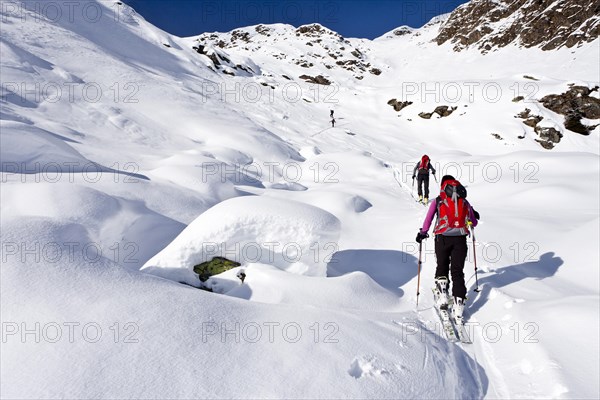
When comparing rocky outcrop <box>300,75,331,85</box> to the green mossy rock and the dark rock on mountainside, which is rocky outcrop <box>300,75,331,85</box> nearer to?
the dark rock on mountainside

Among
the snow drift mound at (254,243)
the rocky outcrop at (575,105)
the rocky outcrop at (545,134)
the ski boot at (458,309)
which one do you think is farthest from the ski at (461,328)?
the rocky outcrop at (575,105)

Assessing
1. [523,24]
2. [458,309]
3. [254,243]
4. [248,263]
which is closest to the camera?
[458,309]

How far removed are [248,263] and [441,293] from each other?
3114 millimetres

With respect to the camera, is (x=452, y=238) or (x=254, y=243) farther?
(x=254, y=243)

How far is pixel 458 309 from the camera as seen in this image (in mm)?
4617

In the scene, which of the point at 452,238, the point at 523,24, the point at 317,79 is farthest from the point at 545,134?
the point at 523,24

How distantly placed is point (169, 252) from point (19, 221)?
237cm

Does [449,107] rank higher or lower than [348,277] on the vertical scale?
higher

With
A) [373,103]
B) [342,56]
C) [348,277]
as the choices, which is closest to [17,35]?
[348,277]

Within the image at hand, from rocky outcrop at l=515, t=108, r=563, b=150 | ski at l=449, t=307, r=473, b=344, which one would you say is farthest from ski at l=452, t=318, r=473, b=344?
rocky outcrop at l=515, t=108, r=563, b=150

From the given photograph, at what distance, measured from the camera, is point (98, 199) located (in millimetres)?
7055

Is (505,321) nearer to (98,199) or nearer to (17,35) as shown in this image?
(98,199)

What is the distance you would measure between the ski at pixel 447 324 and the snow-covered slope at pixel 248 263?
13cm

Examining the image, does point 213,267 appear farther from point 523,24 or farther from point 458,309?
point 523,24
